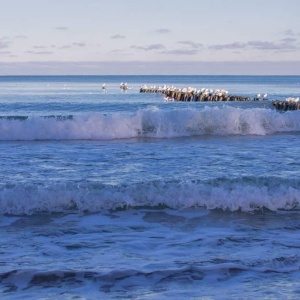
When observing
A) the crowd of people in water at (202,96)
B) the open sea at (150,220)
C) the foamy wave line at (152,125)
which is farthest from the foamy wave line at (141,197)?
the crowd of people in water at (202,96)

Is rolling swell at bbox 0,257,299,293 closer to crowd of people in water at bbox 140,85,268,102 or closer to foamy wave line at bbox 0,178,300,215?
foamy wave line at bbox 0,178,300,215

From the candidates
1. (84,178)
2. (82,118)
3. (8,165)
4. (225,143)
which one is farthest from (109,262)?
(82,118)

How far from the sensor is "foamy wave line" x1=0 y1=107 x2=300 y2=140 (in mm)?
23453

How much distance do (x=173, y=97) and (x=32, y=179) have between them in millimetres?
44539

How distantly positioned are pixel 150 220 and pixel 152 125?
47.9ft

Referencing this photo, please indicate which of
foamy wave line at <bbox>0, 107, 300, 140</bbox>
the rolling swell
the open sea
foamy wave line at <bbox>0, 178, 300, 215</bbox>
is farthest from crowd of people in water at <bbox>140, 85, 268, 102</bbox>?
the rolling swell

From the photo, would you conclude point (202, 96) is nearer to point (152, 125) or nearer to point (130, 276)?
point (152, 125)

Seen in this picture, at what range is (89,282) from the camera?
7492mm

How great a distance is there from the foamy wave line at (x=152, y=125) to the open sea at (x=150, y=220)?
88.9 inches

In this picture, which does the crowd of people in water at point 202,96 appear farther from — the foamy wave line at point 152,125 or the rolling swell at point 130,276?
the rolling swell at point 130,276

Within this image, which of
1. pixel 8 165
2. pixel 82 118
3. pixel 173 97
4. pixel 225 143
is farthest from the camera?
pixel 173 97

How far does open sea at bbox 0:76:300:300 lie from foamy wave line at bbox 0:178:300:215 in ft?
0.06

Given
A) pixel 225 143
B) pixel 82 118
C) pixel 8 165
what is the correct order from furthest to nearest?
pixel 82 118 → pixel 225 143 → pixel 8 165

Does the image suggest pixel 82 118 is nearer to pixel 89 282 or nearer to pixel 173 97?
pixel 89 282
